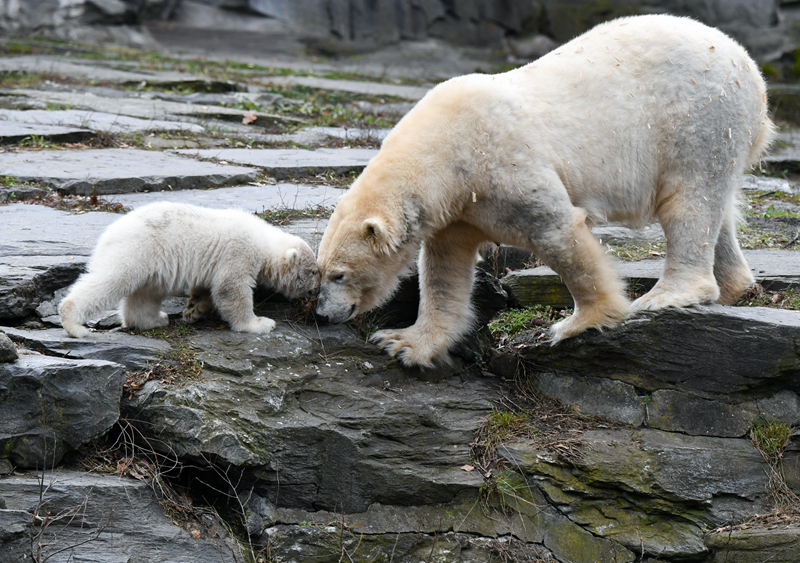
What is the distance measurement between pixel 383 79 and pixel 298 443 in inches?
418

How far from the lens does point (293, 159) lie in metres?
6.84

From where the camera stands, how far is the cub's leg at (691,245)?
3.93 metres

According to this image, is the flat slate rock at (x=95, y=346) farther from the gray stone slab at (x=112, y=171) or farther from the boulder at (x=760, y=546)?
the boulder at (x=760, y=546)

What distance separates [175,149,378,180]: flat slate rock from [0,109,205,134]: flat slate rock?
893mm

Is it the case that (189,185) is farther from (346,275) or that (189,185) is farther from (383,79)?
(383,79)

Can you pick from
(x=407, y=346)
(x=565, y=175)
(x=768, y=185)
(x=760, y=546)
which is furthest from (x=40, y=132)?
(x=768, y=185)

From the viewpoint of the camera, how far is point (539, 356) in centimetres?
421

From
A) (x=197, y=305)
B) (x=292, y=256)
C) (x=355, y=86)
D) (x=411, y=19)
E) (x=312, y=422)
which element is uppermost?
(x=411, y=19)

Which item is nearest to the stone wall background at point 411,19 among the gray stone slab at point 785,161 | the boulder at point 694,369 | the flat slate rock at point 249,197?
the gray stone slab at point 785,161

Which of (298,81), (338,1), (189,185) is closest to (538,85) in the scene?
(189,185)

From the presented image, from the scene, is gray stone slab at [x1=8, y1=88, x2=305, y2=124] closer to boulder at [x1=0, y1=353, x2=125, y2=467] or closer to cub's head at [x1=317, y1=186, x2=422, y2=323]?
cub's head at [x1=317, y1=186, x2=422, y2=323]

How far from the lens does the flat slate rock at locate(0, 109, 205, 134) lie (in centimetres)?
732

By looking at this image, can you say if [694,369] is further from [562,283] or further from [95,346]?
[95,346]

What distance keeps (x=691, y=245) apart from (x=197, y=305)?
247 centimetres
